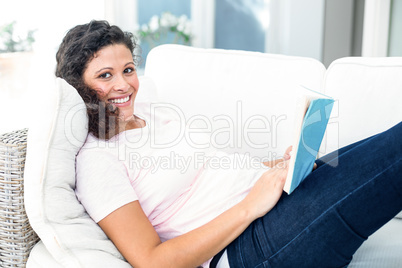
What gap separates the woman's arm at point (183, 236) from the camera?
1.05m

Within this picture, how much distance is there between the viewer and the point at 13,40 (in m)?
2.57

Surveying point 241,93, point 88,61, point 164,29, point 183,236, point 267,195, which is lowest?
point 183,236

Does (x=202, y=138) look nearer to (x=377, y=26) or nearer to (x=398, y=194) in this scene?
(x=398, y=194)

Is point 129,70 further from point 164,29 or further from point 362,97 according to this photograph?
point 164,29

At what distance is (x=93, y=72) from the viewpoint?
1286 millimetres

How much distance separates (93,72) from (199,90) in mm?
497

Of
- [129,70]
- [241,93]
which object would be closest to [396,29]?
[241,93]

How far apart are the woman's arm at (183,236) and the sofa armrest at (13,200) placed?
0.21m

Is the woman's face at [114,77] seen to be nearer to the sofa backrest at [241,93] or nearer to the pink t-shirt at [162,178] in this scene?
the pink t-shirt at [162,178]

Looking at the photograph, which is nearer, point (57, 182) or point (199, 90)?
point (57, 182)

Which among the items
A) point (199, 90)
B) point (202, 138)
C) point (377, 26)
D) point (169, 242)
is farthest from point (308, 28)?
point (169, 242)

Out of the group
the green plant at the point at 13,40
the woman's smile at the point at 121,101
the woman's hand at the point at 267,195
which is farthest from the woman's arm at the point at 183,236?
the green plant at the point at 13,40

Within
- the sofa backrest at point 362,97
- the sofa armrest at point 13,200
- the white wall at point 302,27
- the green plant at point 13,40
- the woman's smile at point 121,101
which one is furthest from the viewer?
the white wall at point 302,27

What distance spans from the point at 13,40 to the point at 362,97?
2.00m
